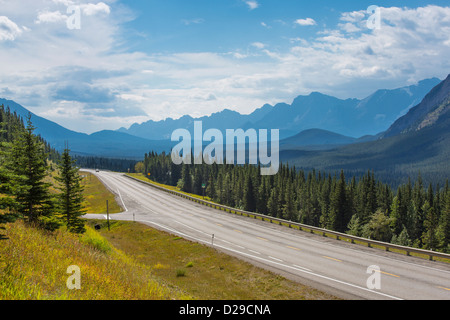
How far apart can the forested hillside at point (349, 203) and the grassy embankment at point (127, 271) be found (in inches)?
2363

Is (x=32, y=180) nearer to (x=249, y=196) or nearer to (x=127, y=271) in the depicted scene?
(x=127, y=271)

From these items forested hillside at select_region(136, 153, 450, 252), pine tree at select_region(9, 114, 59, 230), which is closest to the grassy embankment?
pine tree at select_region(9, 114, 59, 230)

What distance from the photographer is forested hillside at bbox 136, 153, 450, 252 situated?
78250 mm

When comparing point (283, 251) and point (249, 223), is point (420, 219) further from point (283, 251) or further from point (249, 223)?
point (283, 251)

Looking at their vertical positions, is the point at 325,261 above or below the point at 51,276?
below

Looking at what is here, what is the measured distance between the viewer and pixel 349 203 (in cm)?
8100

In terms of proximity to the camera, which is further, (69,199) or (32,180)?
(69,199)

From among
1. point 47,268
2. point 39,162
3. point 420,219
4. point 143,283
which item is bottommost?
point 420,219

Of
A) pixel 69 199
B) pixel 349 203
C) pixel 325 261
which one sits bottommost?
pixel 349 203

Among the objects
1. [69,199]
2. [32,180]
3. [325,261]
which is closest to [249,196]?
[325,261]

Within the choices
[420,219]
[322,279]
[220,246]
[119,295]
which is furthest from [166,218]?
[420,219]

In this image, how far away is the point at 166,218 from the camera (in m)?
46.6

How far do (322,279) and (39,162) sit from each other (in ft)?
64.2

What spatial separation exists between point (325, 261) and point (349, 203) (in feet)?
214
